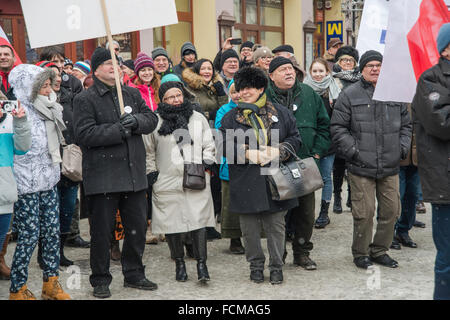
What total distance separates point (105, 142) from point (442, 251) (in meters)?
2.68

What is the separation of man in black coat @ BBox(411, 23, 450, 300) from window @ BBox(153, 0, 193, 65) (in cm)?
999

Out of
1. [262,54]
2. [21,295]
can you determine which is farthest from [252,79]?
[21,295]

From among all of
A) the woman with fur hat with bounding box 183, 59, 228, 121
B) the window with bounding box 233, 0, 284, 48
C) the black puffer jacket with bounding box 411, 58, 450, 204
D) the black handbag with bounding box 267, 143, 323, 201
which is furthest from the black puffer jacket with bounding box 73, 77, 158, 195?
the window with bounding box 233, 0, 284, 48

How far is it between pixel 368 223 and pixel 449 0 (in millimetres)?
2204

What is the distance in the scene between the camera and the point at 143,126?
190 inches

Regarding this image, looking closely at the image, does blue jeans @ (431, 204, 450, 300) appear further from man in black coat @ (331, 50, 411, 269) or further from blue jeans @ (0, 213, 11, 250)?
blue jeans @ (0, 213, 11, 250)

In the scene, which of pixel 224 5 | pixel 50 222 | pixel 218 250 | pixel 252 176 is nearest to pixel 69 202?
pixel 50 222

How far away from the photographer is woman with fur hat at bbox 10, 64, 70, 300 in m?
4.62

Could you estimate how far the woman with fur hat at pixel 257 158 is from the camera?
5137mm

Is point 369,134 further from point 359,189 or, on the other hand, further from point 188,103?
point 188,103

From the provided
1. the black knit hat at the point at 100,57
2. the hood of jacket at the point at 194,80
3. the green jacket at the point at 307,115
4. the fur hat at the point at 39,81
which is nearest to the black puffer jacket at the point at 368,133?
the green jacket at the point at 307,115

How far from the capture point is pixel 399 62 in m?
4.75

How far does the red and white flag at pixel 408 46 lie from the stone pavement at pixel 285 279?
1.61 meters

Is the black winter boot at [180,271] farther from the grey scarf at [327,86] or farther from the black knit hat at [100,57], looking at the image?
the grey scarf at [327,86]
